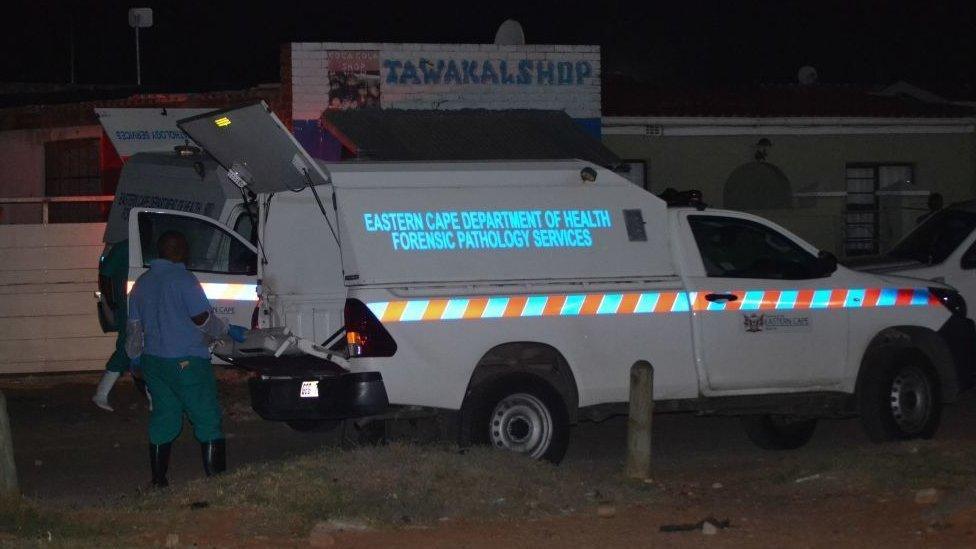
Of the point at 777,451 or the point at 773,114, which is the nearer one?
the point at 777,451

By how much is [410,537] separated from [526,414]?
2.21 m

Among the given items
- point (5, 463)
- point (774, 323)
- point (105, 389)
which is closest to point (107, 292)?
point (105, 389)

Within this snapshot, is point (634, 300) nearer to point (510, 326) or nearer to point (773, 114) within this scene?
point (510, 326)

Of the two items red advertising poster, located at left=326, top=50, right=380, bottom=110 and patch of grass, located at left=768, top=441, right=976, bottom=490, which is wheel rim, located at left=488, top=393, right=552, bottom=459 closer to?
patch of grass, located at left=768, top=441, right=976, bottom=490

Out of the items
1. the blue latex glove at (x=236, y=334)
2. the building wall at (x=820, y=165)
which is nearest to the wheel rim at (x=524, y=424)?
the blue latex glove at (x=236, y=334)

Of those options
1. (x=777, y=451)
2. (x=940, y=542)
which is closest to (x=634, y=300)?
(x=777, y=451)

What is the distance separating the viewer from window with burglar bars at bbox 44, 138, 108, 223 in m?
22.1

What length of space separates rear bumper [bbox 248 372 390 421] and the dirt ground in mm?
497

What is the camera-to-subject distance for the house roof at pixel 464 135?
17.2 meters

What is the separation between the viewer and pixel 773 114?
2316cm

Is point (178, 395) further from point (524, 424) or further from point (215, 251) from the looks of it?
point (215, 251)

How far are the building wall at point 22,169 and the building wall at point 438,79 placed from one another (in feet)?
19.4

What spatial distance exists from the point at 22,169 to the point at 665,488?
16562mm

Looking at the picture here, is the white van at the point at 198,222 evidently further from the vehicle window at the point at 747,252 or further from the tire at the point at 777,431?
the tire at the point at 777,431
